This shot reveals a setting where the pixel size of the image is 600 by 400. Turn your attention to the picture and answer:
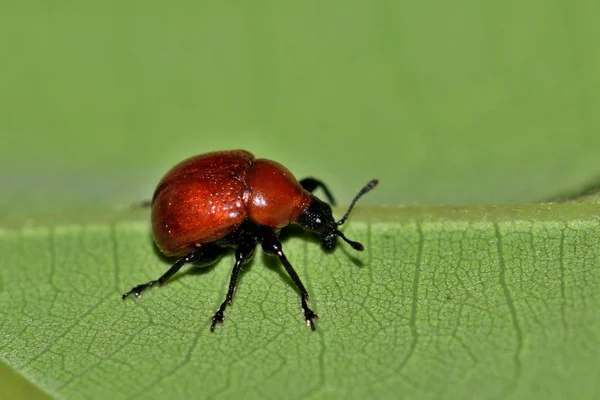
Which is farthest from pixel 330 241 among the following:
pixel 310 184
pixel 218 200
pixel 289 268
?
pixel 218 200

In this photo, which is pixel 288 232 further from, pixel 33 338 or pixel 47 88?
pixel 47 88

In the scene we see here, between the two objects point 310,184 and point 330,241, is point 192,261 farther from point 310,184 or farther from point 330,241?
point 310,184

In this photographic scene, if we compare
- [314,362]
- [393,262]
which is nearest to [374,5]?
[393,262]

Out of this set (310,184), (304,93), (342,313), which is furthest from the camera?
(304,93)

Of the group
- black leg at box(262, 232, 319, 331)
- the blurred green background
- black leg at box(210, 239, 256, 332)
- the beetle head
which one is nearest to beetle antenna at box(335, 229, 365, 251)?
the beetle head

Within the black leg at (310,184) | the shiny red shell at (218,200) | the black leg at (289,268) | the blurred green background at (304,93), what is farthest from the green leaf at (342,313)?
the blurred green background at (304,93)

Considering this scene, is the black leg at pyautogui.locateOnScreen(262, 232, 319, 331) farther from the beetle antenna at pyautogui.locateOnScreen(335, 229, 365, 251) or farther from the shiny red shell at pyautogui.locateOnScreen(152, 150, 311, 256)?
the beetle antenna at pyautogui.locateOnScreen(335, 229, 365, 251)

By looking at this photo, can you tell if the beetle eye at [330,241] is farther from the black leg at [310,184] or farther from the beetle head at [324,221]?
the black leg at [310,184]
